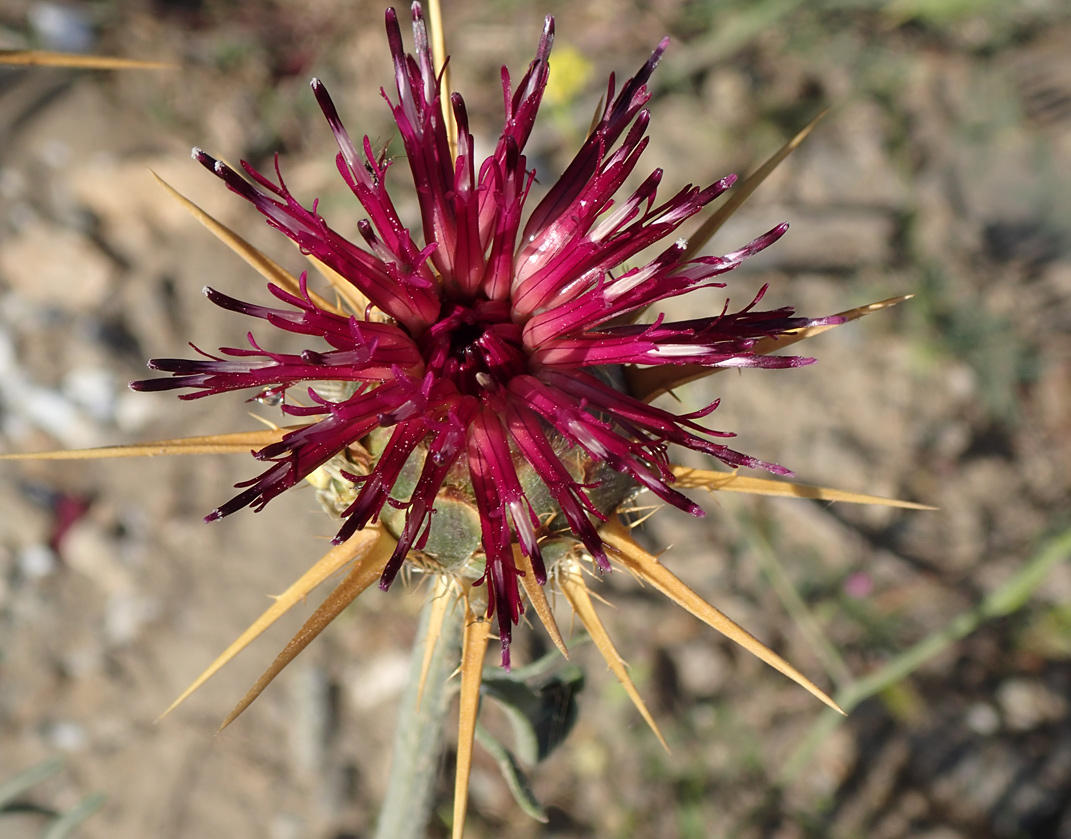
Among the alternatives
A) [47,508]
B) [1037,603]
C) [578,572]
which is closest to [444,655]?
[578,572]

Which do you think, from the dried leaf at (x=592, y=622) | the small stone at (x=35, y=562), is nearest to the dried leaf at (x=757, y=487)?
the dried leaf at (x=592, y=622)

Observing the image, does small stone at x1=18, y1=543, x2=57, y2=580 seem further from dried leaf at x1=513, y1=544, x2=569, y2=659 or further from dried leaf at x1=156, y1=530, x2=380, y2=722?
dried leaf at x1=513, y1=544, x2=569, y2=659

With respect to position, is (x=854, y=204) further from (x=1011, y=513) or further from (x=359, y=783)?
(x=359, y=783)

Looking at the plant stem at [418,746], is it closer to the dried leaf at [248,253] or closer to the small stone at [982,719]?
the dried leaf at [248,253]

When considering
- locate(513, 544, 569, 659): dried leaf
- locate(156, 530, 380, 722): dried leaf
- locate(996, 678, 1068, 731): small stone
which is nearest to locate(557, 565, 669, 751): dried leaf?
locate(513, 544, 569, 659): dried leaf

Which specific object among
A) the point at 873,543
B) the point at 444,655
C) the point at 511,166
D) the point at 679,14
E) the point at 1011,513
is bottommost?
the point at 1011,513

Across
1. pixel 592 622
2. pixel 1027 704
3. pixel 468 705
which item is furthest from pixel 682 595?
pixel 1027 704

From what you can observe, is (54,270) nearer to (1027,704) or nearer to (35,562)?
(35,562)
